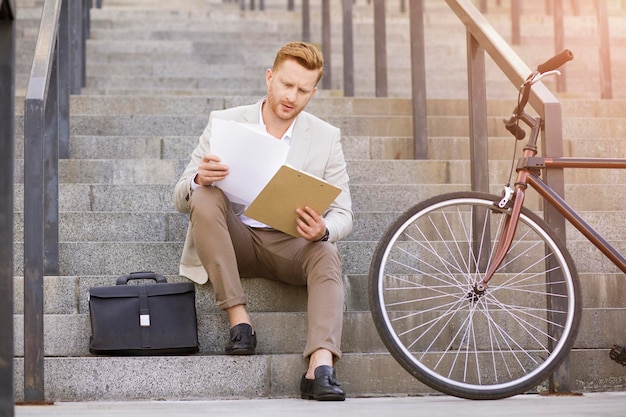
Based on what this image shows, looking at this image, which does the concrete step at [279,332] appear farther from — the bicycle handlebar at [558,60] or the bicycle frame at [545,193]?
the bicycle handlebar at [558,60]

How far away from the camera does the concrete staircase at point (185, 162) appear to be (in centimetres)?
348

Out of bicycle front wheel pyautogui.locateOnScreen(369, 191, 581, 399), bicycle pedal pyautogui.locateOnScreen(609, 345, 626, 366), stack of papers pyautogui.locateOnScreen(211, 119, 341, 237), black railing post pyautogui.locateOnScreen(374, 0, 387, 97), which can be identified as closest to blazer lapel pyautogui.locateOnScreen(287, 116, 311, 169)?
stack of papers pyautogui.locateOnScreen(211, 119, 341, 237)

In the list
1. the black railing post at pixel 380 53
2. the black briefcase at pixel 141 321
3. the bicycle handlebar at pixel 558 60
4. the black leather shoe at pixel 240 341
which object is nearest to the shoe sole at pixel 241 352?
the black leather shoe at pixel 240 341

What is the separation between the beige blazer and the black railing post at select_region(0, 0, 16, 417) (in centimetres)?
134

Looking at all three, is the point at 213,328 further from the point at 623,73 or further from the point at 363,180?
the point at 623,73

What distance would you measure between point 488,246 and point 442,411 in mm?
950

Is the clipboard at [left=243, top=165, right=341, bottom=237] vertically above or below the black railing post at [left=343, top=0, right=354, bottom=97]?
below

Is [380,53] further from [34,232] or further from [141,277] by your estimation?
[34,232]

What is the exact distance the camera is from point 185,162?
491 centimetres

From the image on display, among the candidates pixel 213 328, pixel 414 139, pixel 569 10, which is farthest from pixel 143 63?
pixel 569 10

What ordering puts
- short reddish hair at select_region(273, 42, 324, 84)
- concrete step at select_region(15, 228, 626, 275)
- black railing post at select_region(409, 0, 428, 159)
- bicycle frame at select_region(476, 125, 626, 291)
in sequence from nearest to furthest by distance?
bicycle frame at select_region(476, 125, 626, 291)
short reddish hair at select_region(273, 42, 324, 84)
concrete step at select_region(15, 228, 626, 275)
black railing post at select_region(409, 0, 428, 159)

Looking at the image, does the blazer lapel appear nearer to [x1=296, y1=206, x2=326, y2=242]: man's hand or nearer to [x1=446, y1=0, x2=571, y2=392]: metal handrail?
[x1=296, y1=206, x2=326, y2=242]: man's hand

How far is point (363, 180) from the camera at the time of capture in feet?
16.4

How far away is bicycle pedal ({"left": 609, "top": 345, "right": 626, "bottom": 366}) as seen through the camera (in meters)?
3.52
